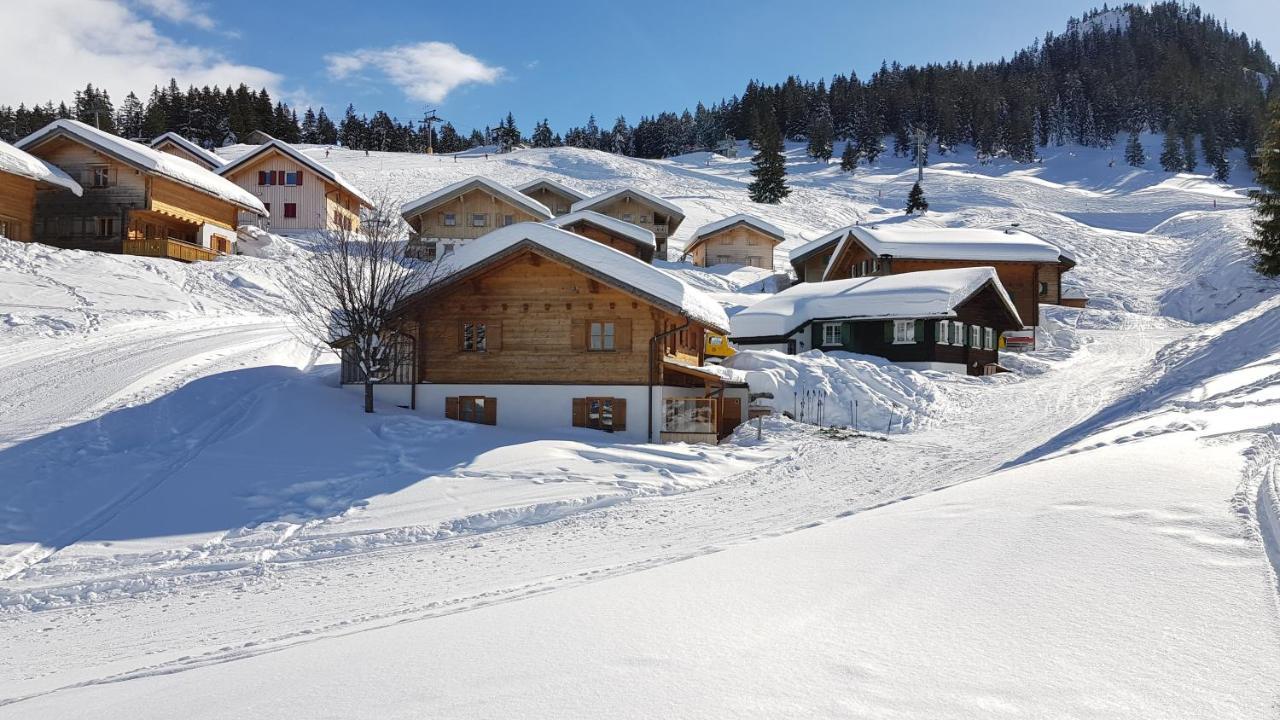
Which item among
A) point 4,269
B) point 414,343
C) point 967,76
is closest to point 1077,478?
point 414,343

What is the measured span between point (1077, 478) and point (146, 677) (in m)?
9.52

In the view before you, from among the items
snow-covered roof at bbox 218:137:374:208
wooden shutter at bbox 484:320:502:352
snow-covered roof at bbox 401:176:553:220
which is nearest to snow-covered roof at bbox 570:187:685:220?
snow-covered roof at bbox 401:176:553:220

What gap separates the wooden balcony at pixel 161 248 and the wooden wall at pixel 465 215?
1628 cm

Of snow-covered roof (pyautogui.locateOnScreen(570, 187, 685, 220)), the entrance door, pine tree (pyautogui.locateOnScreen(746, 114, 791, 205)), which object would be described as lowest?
the entrance door

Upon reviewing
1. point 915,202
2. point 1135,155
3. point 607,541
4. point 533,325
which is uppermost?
point 1135,155

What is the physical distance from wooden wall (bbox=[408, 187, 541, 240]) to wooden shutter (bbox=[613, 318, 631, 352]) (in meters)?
31.2

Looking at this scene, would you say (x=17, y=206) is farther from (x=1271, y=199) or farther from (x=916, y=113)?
(x=916, y=113)

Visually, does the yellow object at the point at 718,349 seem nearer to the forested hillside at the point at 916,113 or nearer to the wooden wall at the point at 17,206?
the wooden wall at the point at 17,206

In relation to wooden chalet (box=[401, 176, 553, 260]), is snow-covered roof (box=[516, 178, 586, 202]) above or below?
above

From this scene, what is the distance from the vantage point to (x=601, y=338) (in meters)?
24.2

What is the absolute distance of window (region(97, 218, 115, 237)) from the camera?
40.7m

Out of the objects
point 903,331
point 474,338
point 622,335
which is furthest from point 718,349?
point 474,338

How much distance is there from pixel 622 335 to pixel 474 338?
4544mm

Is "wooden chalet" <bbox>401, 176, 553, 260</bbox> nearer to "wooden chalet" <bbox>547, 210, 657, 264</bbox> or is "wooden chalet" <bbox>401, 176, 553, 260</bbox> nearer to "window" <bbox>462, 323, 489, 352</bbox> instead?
"wooden chalet" <bbox>547, 210, 657, 264</bbox>
